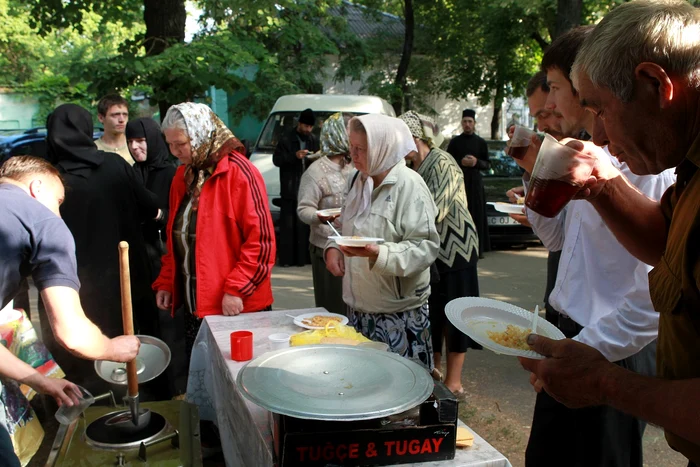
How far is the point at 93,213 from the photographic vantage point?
3.72 metres

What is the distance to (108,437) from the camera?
7.56 ft

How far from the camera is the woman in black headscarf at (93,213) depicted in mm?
3686

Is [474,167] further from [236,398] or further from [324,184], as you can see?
[236,398]

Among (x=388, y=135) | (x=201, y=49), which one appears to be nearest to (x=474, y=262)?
(x=388, y=135)

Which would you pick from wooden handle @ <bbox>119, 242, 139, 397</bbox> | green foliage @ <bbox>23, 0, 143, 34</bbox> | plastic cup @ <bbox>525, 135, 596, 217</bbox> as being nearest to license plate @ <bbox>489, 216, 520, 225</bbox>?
green foliage @ <bbox>23, 0, 143, 34</bbox>

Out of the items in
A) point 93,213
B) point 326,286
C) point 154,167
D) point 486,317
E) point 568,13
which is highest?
point 568,13

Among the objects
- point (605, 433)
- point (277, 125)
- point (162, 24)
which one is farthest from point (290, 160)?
point (605, 433)

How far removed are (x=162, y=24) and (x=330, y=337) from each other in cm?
663

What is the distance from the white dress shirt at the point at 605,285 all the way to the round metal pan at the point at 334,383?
26.3 inches

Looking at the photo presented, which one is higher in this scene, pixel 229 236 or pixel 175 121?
pixel 175 121

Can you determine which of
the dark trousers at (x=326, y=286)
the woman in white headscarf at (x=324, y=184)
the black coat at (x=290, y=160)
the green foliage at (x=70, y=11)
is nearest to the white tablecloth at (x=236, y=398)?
the dark trousers at (x=326, y=286)

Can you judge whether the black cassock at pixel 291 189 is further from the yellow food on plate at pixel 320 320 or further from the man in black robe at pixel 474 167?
the yellow food on plate at pixel 320 320

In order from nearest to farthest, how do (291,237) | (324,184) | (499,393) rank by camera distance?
(499,393), (324,184), (291,237)

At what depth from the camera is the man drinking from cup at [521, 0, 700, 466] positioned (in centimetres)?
113
